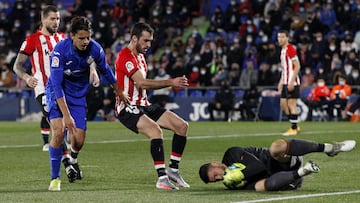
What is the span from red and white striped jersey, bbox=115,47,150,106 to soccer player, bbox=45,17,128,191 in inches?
8.0

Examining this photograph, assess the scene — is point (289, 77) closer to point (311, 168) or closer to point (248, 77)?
point (248, 77)

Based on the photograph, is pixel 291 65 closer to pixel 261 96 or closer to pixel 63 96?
pixel 261 96

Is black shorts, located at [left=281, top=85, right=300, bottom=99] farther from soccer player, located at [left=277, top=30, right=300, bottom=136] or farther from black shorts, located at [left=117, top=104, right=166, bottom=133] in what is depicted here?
black shorts, located at [left=117, top=104, right=166, bottom=133]

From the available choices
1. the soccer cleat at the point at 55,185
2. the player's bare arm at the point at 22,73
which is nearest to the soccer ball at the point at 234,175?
the soccer cleat at the point at 55,185

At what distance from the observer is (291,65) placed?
24.7m

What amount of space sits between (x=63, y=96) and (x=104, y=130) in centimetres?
1538

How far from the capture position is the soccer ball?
37.0 ft

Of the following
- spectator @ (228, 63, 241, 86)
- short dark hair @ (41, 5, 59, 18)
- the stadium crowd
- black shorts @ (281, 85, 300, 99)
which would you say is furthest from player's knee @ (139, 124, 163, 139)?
spectator @ (228, 63, 241, 86)

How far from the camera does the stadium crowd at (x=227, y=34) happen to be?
33625 millimetres

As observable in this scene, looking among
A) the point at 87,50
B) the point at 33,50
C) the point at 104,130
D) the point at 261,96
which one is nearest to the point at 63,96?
the point at 87,50

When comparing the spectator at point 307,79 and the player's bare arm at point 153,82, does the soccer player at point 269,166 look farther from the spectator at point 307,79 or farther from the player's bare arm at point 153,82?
the spectator at point 307,79

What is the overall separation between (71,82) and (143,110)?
0.98 meters

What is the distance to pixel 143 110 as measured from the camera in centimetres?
1284

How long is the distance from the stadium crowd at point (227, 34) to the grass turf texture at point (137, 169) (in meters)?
7.72
